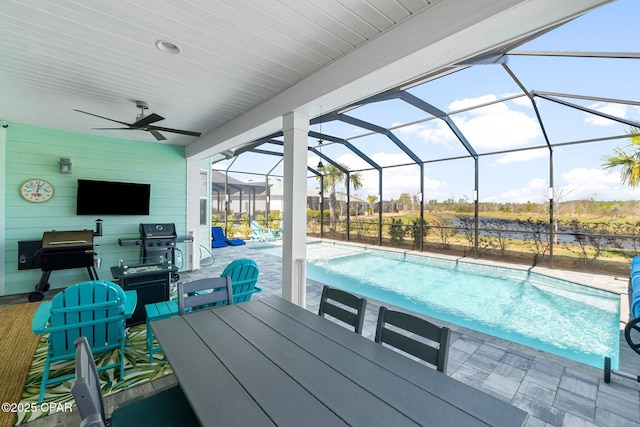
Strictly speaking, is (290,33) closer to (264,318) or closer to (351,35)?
(351,35)

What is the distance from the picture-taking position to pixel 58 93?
3.48m

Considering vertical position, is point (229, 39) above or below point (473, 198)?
above

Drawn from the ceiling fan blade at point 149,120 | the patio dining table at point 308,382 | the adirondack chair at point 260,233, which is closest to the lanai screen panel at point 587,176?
the patio dining table at point 308,382

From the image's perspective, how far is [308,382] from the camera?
1.24 metres

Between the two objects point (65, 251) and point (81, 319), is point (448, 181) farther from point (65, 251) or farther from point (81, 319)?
point (65, 251)

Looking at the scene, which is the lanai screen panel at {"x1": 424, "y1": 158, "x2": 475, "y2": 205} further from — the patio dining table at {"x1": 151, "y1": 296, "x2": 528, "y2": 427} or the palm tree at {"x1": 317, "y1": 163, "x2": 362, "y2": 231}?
the patio dining table at {"x1": 151, "y1": 296, "x2": 528, "y2": 427}

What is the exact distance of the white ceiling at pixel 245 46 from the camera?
1.94 m

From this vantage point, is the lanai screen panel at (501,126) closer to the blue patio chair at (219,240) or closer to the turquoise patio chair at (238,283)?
the turquoise patio chair at (238,283)

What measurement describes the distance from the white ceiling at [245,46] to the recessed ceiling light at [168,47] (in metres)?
0.06

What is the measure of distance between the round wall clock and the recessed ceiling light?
4.20 metres

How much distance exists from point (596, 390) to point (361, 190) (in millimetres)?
9164

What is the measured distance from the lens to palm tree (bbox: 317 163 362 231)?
10891 millimetres

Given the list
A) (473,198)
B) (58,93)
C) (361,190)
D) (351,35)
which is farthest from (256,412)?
(361,190)

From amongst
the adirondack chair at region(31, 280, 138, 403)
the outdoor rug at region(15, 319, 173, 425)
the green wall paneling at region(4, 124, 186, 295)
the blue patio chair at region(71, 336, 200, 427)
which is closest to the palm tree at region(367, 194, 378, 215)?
the green wall paneling at region(4, 124, 186, 295)
